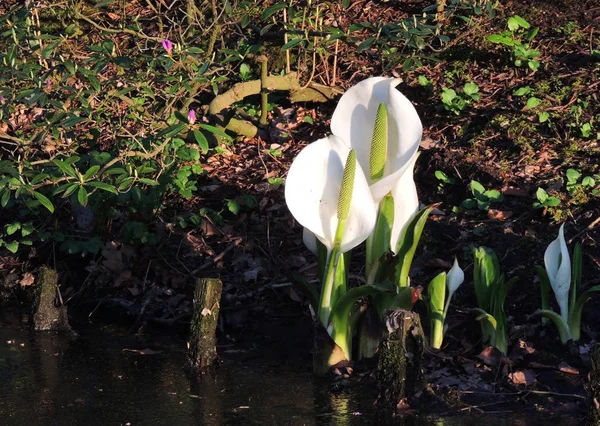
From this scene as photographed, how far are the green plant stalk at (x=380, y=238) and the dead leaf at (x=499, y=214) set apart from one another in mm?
1186

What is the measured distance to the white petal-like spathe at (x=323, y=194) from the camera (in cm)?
329

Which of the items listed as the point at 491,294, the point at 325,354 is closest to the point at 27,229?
the point at 325,354

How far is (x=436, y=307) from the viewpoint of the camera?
350cm

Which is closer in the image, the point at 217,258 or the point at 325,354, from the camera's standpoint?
the point at 325,354

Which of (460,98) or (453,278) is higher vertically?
(460,98)

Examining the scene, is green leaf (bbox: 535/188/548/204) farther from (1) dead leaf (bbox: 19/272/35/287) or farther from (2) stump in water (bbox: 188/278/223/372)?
(1) dead leaf (bbox: 19/272/35/287)

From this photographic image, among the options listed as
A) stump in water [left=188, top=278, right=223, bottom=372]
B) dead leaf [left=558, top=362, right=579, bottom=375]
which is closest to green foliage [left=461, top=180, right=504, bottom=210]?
dead leaf [left=558, top=362, right=579, bottom=375]

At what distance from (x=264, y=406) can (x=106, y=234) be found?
1.92 m

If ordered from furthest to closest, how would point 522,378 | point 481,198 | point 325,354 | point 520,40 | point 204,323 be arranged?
point 520,40 → point 481,198 → point 204,323 → point 325,354 → point 522,378

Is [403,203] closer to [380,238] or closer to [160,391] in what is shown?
[380,238]

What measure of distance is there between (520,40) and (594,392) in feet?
12.0

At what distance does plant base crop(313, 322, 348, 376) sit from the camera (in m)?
3.48

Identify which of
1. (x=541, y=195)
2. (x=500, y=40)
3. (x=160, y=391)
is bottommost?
(x=160, y=391)

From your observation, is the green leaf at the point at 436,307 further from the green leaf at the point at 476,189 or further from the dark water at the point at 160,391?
the green leaf at the point at 476,189
